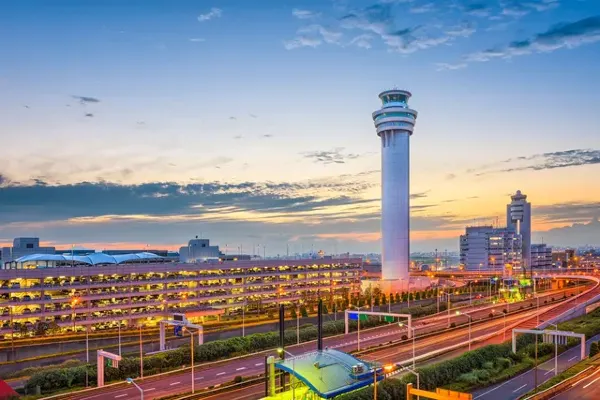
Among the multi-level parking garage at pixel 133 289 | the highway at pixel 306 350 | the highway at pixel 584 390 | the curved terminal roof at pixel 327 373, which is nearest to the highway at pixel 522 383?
the highway at pixel 584 390

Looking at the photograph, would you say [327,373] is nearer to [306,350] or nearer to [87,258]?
[306,350]

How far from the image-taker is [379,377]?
42781 millimetres

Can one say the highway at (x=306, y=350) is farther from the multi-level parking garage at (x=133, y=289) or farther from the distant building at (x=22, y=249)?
the distant building at (x=22, y=249)

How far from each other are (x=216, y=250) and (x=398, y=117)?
62.4m

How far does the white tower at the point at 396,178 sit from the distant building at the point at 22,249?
293ft

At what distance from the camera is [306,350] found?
219ft

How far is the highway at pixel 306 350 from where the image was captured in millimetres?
48375

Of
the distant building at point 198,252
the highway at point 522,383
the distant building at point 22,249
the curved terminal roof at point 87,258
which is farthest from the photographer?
the distant building at point 198,252

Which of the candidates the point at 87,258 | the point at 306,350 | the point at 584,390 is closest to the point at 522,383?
the point at 584,390

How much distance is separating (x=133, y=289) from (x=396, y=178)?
7361 cm

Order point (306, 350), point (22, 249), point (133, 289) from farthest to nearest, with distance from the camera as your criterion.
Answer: point (22, 249)
point (133, 289)
point (306, 350)

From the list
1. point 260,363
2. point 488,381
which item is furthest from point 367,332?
point 488,381

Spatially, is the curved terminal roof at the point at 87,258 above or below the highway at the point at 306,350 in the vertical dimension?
above

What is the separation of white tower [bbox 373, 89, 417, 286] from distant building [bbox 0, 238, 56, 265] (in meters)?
89.3
